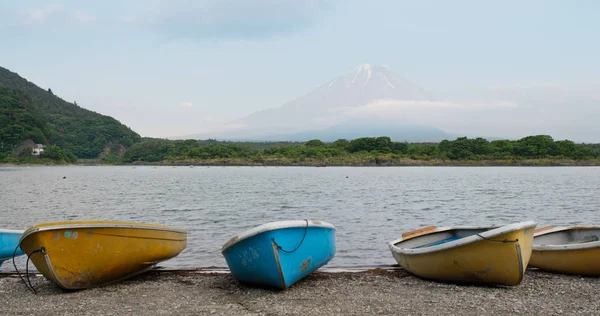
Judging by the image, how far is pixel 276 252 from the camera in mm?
9469

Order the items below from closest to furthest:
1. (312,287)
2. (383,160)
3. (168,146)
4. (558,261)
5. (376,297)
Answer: (376,297)
(312,287)
(558,261)
(383,160)
(168,146)

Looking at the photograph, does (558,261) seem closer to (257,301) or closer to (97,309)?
(257,301)

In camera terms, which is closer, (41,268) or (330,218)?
(41,268)

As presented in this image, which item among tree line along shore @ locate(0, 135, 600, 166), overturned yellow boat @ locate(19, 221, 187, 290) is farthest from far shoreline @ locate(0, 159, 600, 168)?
overturned yellow boat @ locate(19, 221, 187, 290)

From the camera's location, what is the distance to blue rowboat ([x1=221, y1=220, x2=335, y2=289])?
9508 millimetres

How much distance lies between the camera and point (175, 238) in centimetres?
1202

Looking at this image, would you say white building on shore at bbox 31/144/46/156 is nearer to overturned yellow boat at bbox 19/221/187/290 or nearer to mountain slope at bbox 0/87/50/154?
mountain slope at bbox 0/87/50/154

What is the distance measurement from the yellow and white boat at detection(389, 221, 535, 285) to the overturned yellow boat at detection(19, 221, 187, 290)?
5.74 meters

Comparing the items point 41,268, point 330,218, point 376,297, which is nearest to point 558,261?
point 376,297

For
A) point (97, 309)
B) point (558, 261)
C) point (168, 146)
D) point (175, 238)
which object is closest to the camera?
point (97, 309)

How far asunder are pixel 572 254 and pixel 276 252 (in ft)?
20.6

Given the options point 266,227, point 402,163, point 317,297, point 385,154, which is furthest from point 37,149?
point 317,297

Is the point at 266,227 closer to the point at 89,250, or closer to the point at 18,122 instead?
the point at 89,250

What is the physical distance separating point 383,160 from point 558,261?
148 m
